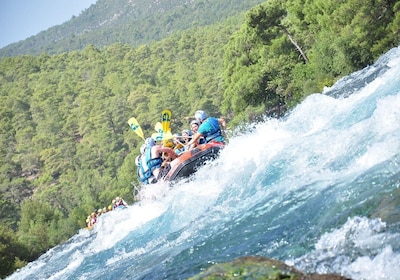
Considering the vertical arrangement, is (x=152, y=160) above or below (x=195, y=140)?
below

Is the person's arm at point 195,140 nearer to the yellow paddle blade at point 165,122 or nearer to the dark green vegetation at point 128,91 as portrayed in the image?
the dark green vegetation at point 128,91

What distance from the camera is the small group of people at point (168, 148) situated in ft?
54.9

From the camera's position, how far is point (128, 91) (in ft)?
404

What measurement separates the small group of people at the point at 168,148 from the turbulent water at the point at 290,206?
856mm

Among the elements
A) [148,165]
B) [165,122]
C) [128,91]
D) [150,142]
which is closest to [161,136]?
[150,142]

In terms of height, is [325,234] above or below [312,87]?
above

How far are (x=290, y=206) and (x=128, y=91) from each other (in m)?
116

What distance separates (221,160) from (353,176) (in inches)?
261

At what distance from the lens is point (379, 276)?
17.1 feet

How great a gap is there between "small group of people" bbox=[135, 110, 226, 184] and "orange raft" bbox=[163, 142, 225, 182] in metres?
0.55

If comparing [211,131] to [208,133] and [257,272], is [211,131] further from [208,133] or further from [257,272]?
[257,272]

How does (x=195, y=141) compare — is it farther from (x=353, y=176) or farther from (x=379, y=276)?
(x=379, y=276)

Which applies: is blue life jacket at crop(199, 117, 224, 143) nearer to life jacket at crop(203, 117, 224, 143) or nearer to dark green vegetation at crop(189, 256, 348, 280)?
life jacket at crop(203, 117, 224, 143)

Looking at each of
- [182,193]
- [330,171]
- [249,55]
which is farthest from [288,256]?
[249,55]
